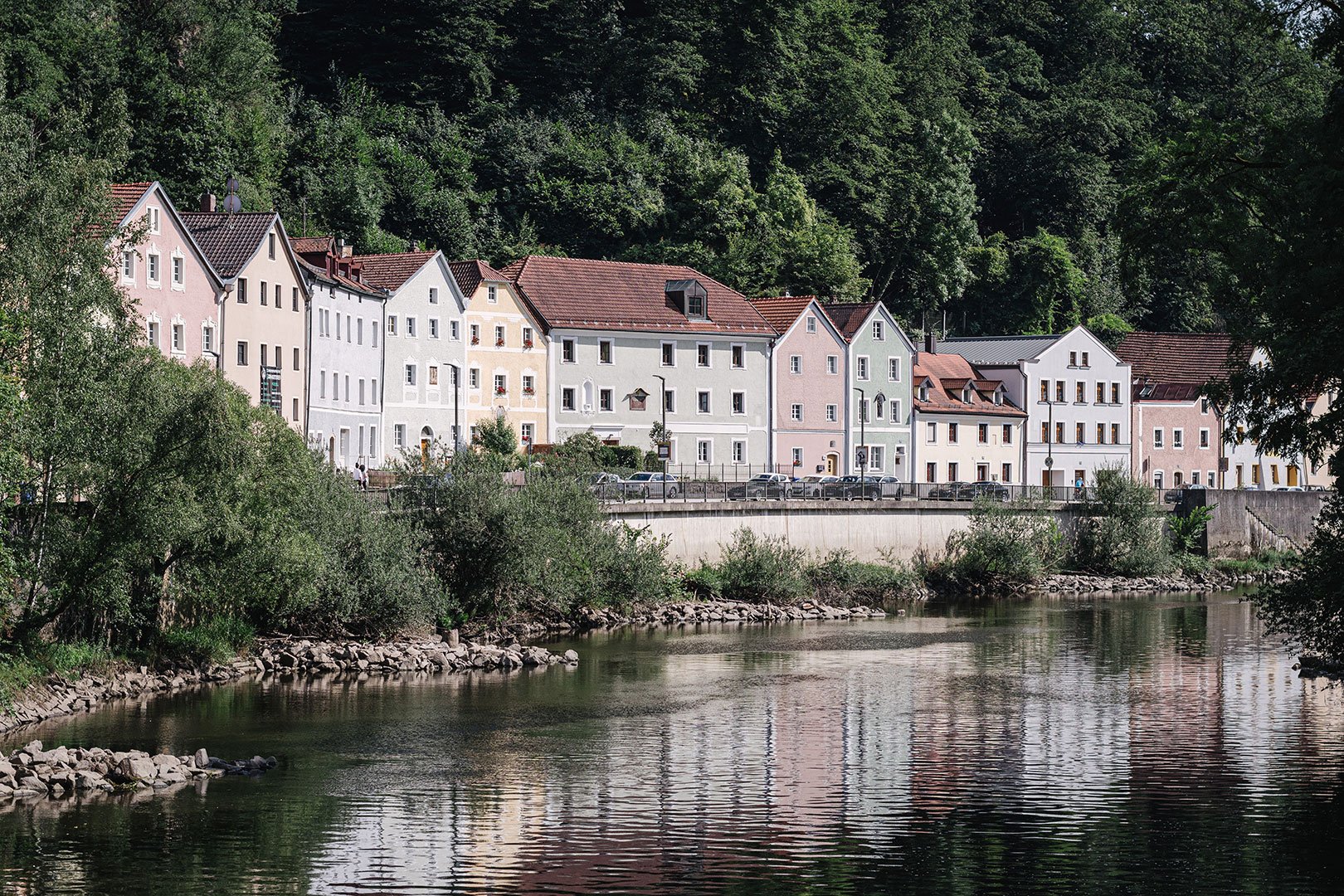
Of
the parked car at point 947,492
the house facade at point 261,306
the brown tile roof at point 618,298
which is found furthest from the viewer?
the brown tile roof at point 618,298

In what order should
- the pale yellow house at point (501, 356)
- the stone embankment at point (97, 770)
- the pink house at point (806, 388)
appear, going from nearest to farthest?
the stone embankment at point (97, 770) < the pale yellow house at point (501, 356) < the pink house at point (806, 388)

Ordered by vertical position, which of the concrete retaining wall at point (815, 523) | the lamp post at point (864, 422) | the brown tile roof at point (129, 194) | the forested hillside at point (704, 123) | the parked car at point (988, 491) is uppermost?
the forested hillside at point (704, 123)

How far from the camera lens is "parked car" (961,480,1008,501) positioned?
79.6m

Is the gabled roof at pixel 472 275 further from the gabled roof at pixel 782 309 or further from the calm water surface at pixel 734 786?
the calm water surface at pixel 734 786

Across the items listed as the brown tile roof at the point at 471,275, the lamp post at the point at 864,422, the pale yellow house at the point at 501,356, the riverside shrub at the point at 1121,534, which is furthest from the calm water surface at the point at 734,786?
the lamp post at the point at 864,422

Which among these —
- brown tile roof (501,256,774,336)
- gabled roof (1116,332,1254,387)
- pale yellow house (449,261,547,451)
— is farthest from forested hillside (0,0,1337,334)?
pale yellow house (449,261,547,451)

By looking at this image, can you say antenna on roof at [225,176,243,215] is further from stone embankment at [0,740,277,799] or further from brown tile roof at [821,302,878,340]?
stone embankment at [0,740,277,799]

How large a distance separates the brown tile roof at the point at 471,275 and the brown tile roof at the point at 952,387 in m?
26.9

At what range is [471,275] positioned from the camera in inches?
3369

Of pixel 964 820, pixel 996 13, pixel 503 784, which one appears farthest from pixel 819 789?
pixel 996 13

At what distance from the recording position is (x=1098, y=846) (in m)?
26.1

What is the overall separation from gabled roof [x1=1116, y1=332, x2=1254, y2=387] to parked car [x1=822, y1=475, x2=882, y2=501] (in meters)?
40.7

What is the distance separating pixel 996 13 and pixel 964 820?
127 meters

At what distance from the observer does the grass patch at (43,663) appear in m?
35.5
